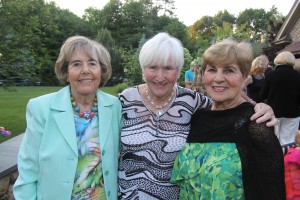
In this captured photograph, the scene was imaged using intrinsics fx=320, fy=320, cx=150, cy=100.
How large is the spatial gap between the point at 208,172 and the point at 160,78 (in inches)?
32.7

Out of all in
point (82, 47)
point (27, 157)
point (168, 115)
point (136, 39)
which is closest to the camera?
point (27, 157)

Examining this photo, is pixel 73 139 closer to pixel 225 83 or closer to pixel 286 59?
pixel 225 83

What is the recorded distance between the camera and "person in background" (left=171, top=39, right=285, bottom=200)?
1.93 meters

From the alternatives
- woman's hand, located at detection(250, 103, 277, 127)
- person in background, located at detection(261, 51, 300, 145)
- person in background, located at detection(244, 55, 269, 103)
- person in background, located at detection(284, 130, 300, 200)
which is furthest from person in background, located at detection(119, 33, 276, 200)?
person in background, located at detection(244, 55, 269, 103)

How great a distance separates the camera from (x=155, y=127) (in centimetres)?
255

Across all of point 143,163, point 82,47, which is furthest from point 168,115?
point 82,47

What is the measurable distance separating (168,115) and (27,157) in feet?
3.64

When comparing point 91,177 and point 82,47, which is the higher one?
point 82,47

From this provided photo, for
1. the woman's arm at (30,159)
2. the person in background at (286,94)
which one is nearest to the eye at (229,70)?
the woman's arm at (30,159)

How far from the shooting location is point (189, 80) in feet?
36.8

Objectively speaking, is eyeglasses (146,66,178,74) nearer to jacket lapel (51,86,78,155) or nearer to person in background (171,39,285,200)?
person in background (171,39,285,200)

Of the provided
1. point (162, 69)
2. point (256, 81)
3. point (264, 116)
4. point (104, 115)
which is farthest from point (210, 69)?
point (256, 81)

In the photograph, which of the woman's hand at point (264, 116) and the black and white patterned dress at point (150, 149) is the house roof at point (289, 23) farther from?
the woman's hand at point (264, 116)

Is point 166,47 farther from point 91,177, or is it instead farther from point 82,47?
point 91,177
